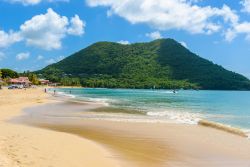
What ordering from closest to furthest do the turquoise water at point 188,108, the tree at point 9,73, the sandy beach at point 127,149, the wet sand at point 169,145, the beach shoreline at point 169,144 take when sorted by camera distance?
1. the sandy beach at point 127,149
2. the wet sand at point 169,145
3. the beach shoreline at point 169,144
4. the turquoise water at point 188,108
5. the tree at point 9,73

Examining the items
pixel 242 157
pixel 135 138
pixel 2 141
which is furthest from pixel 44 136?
pixel 242 157

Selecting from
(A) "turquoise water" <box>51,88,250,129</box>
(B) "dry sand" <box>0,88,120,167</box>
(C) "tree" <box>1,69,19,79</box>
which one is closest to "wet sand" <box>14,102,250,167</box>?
(B) "dry sand" <box>0,88,120,167</box>

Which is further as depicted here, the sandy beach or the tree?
the tree

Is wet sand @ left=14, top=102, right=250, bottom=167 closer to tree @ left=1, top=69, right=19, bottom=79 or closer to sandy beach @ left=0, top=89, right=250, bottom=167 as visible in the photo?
sandy beach @ left=0, top=89, right=250, bottom=167

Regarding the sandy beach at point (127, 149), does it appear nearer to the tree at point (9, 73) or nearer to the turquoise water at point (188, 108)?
the turquoise water at point (188, 108)

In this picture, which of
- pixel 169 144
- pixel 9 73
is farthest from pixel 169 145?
pixel 9 73

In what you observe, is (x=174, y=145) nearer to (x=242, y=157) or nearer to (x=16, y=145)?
(x=242, y=157)

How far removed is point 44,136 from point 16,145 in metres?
3.80

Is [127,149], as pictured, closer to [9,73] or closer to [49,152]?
[49,152]

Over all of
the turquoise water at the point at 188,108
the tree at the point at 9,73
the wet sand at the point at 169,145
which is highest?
the tree at the point at 9,73

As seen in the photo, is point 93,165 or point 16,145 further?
point 16,145

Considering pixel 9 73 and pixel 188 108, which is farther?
pixel 9 73

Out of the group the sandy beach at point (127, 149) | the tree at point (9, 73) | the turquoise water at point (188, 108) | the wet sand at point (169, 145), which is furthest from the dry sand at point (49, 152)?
the tree at point (9, 73)

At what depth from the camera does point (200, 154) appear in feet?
50.9
